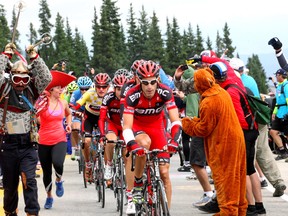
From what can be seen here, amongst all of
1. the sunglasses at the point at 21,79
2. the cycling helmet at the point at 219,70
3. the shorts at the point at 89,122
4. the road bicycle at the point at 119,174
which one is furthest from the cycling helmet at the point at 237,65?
the sunglasses at the point at 21,79

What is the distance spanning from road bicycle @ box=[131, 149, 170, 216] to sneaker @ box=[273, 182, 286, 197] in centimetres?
381

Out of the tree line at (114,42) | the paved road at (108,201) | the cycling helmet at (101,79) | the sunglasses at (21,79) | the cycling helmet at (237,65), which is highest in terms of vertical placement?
the tree line at (114,42)

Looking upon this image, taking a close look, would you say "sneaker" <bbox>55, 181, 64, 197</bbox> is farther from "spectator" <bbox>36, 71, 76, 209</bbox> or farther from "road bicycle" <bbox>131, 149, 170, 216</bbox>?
"road bicycle" <bbox>131, 149, 170, 216</bbox>

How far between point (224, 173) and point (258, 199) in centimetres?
178

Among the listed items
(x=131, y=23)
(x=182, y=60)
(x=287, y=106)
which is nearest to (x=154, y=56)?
(x=182, y=60)

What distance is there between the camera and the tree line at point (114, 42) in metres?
136

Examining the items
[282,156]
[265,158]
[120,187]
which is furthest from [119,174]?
[282,156]

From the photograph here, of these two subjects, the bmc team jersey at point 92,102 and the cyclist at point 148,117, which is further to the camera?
the bmc team jersey at point 92,102

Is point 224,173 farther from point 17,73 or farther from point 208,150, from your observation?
point 17,73

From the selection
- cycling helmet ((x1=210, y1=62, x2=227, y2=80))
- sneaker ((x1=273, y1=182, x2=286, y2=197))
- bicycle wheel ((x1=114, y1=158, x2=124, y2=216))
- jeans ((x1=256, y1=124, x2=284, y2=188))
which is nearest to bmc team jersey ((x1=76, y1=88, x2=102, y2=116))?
bicycle wheel ((x1=114, y1=158, x2=124, y2=216))

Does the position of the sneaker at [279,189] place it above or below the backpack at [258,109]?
below

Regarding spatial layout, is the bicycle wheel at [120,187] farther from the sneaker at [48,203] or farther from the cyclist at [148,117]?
the cyclist at [148,117]

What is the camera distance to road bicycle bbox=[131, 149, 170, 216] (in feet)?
30.9

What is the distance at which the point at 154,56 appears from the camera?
15038 centimetres
